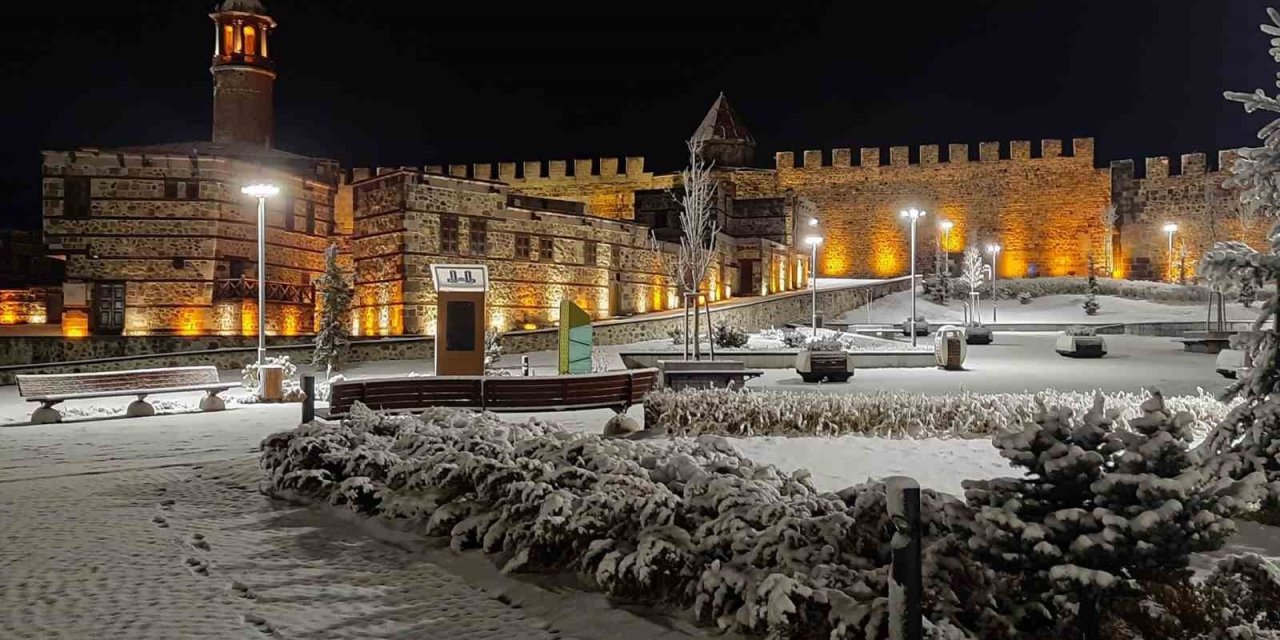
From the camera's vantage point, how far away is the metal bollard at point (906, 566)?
13.4ft

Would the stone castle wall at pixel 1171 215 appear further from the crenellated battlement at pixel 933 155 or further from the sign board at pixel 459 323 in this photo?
the sign board at pixel 459 323

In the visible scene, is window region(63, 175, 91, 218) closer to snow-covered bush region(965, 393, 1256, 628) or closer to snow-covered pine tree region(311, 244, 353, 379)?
snow-covered pine tree region(311, 244, 353, 379)

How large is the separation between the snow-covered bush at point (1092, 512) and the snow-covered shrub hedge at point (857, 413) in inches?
265

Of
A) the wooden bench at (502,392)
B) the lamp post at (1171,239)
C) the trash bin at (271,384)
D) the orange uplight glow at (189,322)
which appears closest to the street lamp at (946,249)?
the lamp post at (1171,239)

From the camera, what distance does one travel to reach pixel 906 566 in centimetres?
411

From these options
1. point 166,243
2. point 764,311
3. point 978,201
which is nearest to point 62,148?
Result: point 166,243

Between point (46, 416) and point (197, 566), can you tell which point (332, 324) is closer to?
point (46, 416)

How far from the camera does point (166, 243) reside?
98.3 ft

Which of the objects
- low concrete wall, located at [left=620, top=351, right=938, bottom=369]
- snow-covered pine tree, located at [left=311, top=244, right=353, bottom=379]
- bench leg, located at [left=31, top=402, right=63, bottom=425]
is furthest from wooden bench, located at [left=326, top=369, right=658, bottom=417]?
snow-covered pine tree, located at [left=311, top=244, right=353, bottom=379]

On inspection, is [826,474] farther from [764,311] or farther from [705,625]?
[764,311]

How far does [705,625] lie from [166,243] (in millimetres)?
30029

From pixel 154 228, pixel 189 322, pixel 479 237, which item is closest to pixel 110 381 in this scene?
pixel 189 322

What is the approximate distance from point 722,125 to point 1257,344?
4835cm

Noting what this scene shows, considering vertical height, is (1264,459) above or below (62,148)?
below
